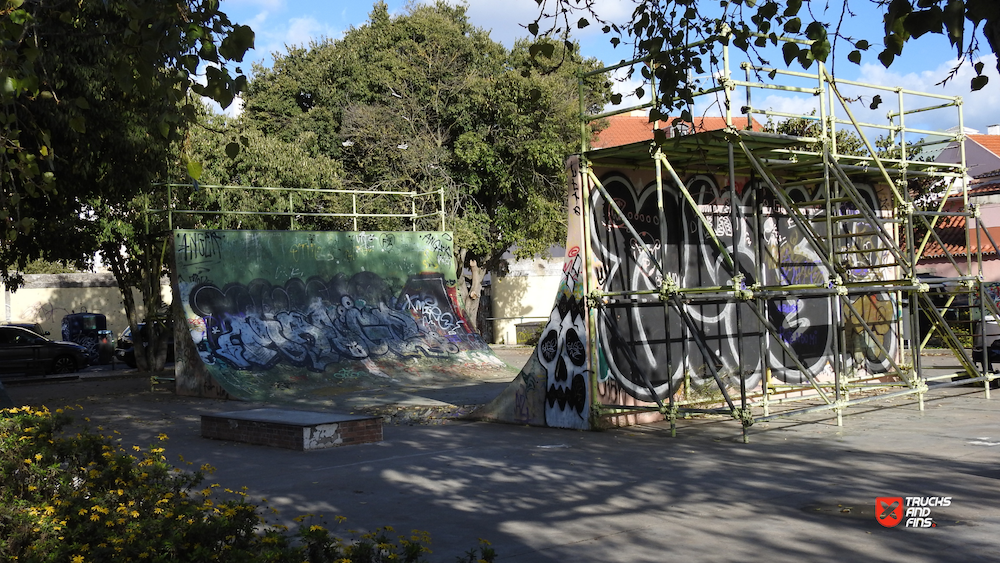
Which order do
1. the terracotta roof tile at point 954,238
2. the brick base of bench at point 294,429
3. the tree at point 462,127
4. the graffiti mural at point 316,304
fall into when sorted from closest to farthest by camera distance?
1. the brick base of bench at point 294,429
2. the graffiti mural at point 316,304
3. the tree at point 462,127
4. the terracotta roof tile at point 954,238

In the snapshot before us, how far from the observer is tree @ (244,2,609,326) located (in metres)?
28.0

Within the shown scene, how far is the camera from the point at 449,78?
30.4m

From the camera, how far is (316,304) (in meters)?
19.5

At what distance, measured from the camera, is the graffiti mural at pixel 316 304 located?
58.9ft

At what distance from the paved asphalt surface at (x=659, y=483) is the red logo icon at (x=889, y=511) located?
0.25 feet

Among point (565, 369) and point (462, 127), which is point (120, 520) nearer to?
point (565, 369)

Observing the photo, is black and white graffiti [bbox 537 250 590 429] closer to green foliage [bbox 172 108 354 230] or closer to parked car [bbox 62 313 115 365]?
green foliage [bbox 172 108 354 230]

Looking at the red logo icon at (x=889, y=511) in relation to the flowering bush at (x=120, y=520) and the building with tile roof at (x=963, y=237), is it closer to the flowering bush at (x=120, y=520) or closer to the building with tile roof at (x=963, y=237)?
the flowering bush at (x=120, y=520)

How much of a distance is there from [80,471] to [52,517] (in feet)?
4.30

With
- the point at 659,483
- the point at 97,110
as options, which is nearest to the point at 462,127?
the point at 97,110

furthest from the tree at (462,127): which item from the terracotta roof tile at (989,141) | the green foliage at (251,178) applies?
the terracotta roof tile at (989,141)

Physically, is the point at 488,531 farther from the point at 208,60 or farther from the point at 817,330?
the point at 817,330

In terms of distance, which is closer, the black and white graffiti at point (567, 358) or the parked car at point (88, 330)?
the black and white graffiti at point (567, 358)

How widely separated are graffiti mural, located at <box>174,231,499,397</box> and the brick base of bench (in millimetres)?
5138
